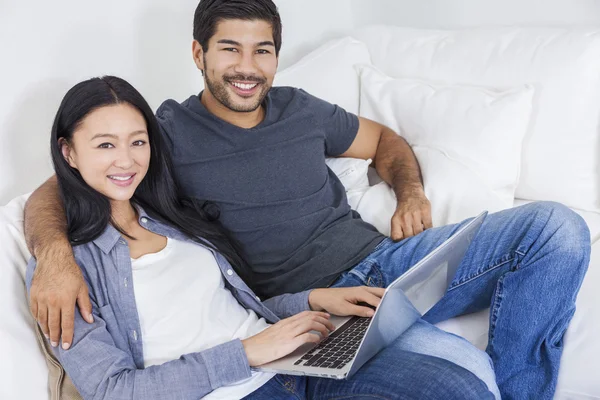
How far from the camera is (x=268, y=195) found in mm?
1718

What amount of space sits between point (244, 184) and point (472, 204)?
607mm

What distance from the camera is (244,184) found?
1699 millimetres

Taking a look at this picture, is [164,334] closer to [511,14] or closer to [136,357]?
[136,357]

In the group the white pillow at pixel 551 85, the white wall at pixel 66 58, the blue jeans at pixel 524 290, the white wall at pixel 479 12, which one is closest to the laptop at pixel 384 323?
the blue jeans at pixel 524 290

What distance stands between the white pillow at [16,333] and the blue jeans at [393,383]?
0.40m

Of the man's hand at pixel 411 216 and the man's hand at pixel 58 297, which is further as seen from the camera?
the man's hand at pixel 411 216

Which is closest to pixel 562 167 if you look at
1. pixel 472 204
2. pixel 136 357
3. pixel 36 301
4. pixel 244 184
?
pixel 472 204

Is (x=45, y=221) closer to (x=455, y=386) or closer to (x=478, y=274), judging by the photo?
(x=455, y=386)

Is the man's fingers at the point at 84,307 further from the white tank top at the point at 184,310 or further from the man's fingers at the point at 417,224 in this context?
the man's fingers at the point at 417,224

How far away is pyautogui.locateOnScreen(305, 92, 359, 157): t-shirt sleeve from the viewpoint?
1.89 m

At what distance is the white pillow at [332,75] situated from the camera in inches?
86.2

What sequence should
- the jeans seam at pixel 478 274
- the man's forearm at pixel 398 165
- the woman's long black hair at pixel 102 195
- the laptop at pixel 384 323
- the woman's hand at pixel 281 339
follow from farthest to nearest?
the man's forearm at pixel 398 165
the jeans seam at pixel 478 274
the woman's long black hair at pixel 102 195
the woman's hand at pixel 281 339
the laptop at pixel 384 323

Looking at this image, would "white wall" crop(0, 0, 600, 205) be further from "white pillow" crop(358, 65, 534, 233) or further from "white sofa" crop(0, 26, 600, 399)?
"white pillow" crop(358, 65, 534, 233)

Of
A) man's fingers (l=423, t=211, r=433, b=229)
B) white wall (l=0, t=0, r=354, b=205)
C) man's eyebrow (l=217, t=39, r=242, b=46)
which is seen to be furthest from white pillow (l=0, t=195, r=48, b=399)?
man's fingers (l=423, t=211, r=433, b=229)
